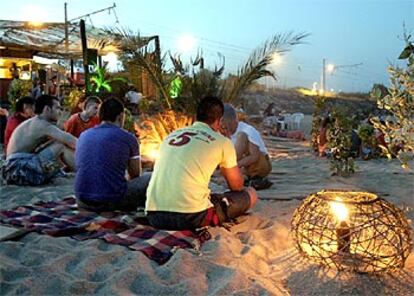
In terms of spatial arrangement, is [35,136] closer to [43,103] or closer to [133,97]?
[43,103]

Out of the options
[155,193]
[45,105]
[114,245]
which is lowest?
[114,245]

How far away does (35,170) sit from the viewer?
5488 millimetres

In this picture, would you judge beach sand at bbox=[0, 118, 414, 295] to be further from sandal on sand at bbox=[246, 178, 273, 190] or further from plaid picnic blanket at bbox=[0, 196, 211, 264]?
sandal on sand at bbox=[246, 178, 273, 190]

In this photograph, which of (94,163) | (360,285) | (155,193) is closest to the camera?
(360,285)

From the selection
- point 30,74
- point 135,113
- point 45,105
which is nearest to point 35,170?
point 45,105

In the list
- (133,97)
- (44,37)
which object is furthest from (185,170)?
(44,37)

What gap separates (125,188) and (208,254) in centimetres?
137

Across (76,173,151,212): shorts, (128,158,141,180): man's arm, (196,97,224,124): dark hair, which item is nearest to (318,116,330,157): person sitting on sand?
(128,158,141,180): man's arm

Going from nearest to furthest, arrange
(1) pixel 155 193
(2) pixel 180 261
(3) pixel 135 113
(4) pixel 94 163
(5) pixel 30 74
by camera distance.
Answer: (2) pixel 180 261 → (1) pixel 155 193 → (4) pixel 94 163 → (3) pixel 135 113 → (5) pixel 30 74

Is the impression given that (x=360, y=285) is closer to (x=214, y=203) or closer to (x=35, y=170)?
(x=214, y=203)

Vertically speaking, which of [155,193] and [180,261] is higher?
[155,193]

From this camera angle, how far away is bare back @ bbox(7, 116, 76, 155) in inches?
219

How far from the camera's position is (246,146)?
5250 mm

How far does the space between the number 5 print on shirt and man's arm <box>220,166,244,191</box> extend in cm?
41
